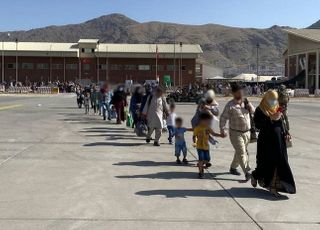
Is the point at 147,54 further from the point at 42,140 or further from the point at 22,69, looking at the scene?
the point at 42,140

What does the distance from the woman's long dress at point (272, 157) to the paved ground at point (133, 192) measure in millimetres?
240

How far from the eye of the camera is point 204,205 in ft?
24.4

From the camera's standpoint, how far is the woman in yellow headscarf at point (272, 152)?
7949 mm

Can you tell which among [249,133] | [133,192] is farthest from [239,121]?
[133,192]

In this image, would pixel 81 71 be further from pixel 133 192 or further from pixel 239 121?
pixel 133 192

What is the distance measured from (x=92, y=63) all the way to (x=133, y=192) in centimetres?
8353

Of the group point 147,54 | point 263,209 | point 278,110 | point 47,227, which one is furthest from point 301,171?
point 147,54

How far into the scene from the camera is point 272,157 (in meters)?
8.08

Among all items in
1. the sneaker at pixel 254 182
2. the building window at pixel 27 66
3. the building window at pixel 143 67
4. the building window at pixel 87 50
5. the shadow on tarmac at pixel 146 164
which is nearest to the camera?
the sneaker at pixel 254 182

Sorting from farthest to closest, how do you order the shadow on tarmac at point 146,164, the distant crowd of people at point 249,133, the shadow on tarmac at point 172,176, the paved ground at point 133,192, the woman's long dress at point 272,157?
the shadow on tarmac at point 146,164
the shadow on tarmac at point 172,176
the distant crowd of people at point 249,133
the woman's long dress at point 272,157
the paved ground at point 133,192

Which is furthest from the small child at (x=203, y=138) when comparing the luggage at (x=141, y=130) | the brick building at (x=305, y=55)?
the brick building at (x=305, y=55)

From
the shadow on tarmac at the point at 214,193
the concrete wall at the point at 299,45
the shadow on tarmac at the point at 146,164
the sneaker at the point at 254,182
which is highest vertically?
the concrete wall at the point at 299,45

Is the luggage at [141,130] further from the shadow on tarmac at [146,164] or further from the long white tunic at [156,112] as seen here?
the shadow on tarmac at [146,164]

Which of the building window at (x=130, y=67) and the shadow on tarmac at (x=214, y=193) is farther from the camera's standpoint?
the building window at (x=130, y=67)
